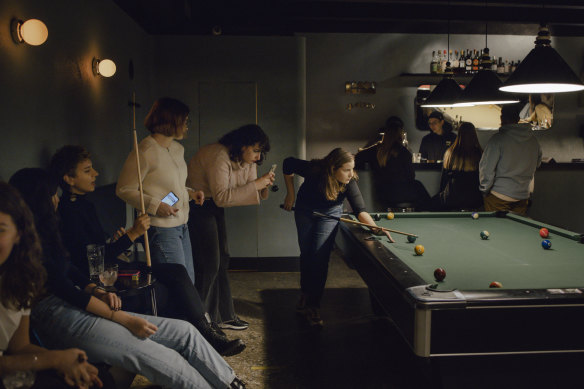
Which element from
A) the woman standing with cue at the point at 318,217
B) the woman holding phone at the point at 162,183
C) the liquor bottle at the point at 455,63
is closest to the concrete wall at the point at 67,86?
the woman holding phone at the point at 162,183

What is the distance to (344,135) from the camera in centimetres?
717

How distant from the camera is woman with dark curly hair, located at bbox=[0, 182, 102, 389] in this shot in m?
1.61

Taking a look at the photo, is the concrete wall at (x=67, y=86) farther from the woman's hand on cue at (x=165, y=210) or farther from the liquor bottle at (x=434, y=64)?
the liquor bottle at (x=434, y=64)

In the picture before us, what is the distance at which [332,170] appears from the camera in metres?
3.52

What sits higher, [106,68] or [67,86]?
[106,68]

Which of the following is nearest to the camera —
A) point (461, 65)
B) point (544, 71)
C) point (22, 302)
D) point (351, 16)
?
point (22, 302)

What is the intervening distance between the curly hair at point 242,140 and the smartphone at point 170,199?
0.55m

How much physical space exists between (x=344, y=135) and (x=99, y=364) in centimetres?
563

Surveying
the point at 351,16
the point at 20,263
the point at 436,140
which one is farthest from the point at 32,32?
the point at 436,140

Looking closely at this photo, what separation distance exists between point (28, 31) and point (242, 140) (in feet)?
4.21

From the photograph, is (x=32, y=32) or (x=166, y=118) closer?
(x=32, y=32)

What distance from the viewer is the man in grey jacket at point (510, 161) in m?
4.61

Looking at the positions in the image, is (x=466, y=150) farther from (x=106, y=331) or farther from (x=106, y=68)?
(x=106, y=331)

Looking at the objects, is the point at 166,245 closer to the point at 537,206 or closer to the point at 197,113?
the point at 197,113
